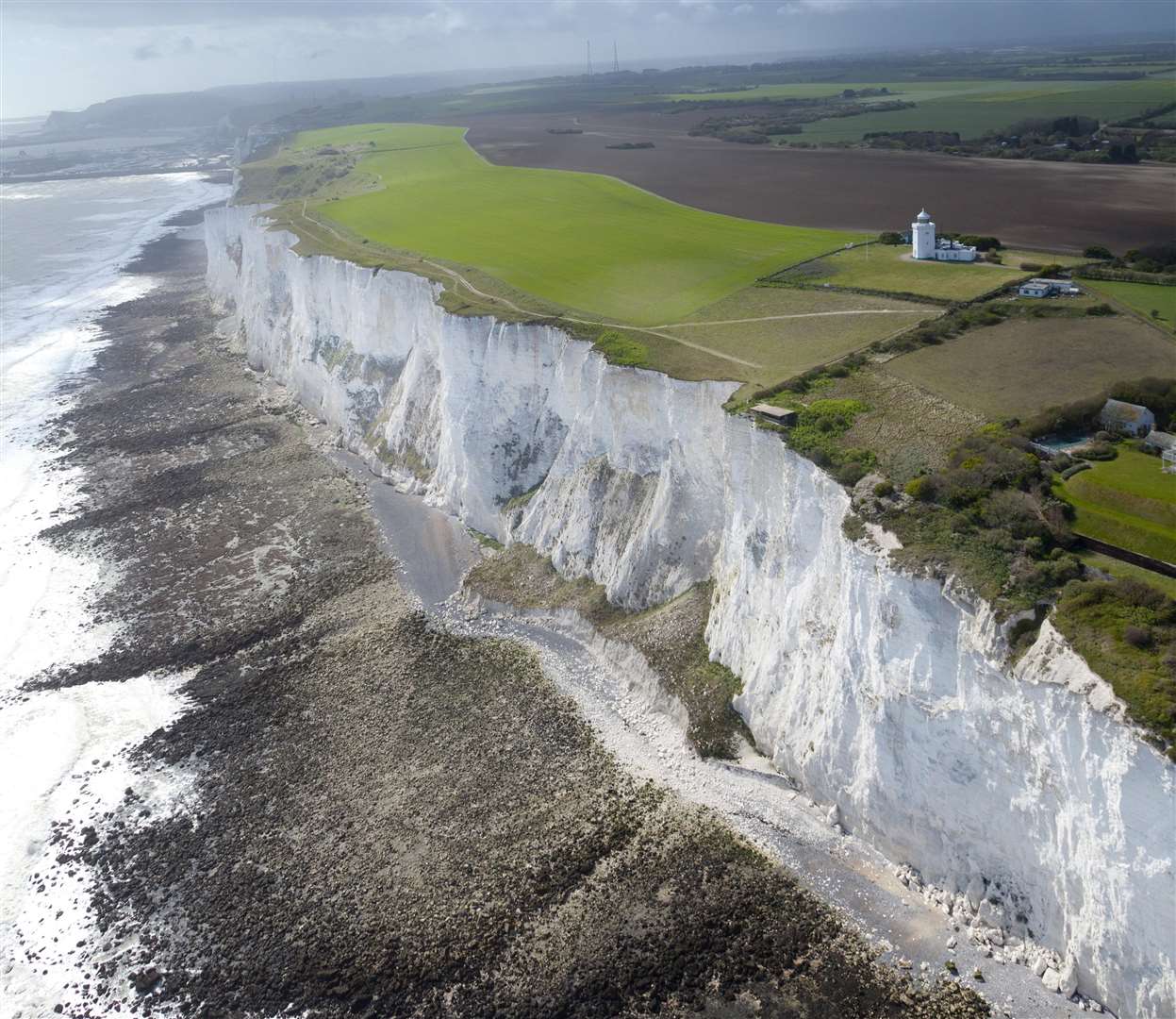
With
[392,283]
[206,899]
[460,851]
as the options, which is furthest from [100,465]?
[460,851]

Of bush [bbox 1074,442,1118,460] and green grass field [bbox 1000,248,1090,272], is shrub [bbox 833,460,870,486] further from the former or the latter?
green grass field [bbox 1000,248,1090,272]

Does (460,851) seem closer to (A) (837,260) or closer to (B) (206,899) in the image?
(B) (206,899)

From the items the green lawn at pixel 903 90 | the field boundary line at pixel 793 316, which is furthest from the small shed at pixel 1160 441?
the green lawn at pixel 903 90

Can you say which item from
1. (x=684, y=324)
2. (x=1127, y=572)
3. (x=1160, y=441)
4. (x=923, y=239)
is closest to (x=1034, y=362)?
(x=1160, y=441)

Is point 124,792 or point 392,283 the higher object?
point 392,283

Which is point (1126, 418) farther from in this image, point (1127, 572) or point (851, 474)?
point (851, 474)
